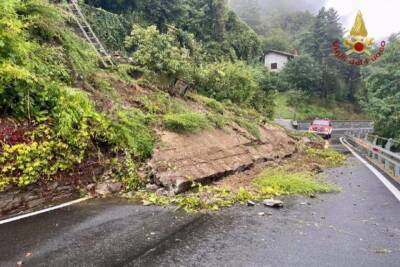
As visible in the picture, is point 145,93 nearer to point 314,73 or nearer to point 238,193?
point 238,193

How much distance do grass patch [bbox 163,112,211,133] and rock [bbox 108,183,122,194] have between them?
3223mm

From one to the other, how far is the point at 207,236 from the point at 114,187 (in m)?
3.45

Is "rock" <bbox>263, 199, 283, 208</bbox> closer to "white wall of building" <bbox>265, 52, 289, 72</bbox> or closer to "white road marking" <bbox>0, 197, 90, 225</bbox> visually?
"white road marking" <bbox>0, 197, 90, 225</bbox>

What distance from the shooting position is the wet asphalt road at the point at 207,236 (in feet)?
15.2

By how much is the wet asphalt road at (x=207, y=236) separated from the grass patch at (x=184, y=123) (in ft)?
13.6

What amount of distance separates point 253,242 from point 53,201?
4268mm

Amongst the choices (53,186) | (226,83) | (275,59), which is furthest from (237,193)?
(275,59)

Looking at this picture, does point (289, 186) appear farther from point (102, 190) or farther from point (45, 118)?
point (45, 118)

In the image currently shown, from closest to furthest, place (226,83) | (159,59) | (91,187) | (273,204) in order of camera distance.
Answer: (273,204) < (91,187) < (159,59) < (226,83)

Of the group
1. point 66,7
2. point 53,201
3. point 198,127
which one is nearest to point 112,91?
point 198,127

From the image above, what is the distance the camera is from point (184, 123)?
11.1 metres

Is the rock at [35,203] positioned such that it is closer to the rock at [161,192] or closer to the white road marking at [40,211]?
the white road marking at [40,211]

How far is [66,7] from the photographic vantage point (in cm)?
1753

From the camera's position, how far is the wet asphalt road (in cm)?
463
